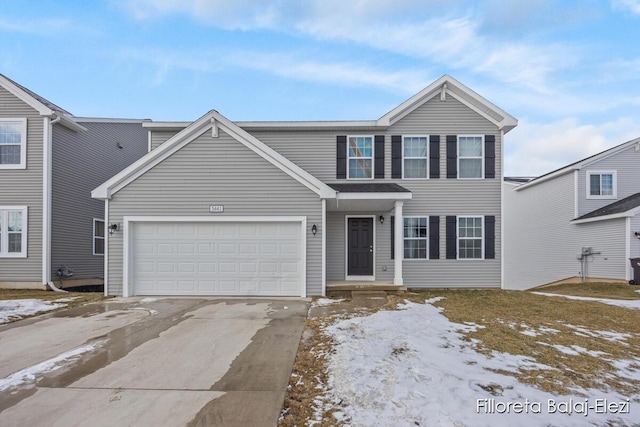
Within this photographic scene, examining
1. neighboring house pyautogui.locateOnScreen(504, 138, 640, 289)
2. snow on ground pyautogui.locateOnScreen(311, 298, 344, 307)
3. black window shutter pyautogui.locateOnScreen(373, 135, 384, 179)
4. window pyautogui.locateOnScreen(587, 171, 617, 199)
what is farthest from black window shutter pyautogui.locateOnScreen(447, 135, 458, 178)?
window pyautogui.locateOnScreen(587, 171, 617, 199)

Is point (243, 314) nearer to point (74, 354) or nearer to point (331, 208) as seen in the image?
point (74, 354)

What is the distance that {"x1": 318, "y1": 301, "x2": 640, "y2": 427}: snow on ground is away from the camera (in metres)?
3.38

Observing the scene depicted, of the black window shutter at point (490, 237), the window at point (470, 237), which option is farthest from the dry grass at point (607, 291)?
the window at point (470, 237)

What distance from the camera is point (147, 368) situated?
4664 mm

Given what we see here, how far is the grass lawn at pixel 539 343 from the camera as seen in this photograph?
161 inches

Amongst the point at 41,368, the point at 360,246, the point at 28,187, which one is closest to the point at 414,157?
the point at 360,246

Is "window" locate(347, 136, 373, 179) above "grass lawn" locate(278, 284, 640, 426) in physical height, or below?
above

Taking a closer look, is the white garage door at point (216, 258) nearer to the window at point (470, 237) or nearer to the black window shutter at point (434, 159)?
the black window shutter at point (434, 159)

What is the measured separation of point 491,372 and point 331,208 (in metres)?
7.93

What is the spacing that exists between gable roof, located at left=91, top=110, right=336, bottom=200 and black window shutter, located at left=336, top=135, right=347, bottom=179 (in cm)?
239

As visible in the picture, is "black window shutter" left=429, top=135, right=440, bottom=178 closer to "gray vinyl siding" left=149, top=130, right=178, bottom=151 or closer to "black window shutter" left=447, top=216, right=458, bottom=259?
"black window shutter" left=447, top=216, right=458, bottom=259

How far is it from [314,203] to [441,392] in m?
6.93

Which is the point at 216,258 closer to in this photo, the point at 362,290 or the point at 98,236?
the point at 362,290

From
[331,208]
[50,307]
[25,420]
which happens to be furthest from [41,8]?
[25,420]
